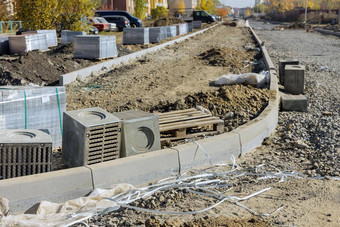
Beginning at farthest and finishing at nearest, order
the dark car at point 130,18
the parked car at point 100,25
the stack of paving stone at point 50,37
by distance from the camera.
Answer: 1. the dark car at point 130,18
2. the parked car at point 100,25
3. the stack of paving stone at point 50,37

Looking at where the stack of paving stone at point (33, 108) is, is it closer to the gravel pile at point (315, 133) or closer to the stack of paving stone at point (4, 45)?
the gravel pile at point (315, 133)

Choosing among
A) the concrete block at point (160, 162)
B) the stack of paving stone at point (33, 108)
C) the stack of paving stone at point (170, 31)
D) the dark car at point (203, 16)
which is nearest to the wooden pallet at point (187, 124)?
the concrete block at point (160, 162)

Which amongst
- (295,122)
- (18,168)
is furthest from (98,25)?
(18,168)

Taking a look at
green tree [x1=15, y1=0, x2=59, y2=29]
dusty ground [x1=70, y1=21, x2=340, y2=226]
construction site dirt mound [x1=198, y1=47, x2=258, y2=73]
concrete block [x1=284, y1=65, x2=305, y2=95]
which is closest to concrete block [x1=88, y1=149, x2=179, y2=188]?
dusty ground [x1=70, y1=21, x2=340, y2=226]

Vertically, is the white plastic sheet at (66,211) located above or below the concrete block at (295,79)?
below

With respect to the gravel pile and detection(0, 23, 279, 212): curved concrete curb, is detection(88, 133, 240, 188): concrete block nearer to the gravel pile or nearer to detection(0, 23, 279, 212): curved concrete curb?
detection(0, 23, 279, 212): curved concrete curb

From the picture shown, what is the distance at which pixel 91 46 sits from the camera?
16.8 m

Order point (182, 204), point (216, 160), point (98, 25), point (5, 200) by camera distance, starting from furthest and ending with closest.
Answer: point (98, 25)
point (216, 160)
point (182, 204)
point (5, 200)

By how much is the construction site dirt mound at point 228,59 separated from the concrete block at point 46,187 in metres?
11.5

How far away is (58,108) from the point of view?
22.6 ft

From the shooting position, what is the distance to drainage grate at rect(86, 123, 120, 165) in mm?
5457

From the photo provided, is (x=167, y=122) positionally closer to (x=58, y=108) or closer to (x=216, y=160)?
(x=216, y=160)

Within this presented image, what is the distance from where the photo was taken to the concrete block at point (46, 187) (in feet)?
15.2

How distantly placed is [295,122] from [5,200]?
588 cm
